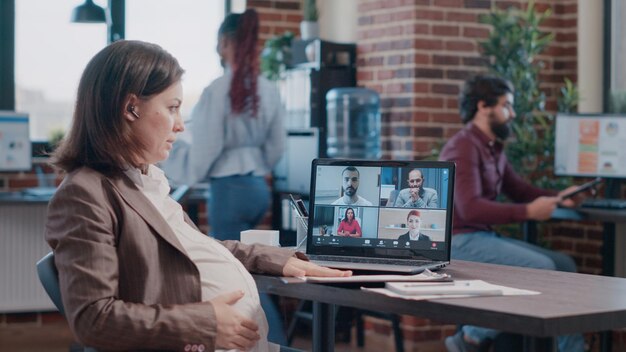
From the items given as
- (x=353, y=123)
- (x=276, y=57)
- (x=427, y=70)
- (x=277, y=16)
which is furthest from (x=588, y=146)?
(x=277, y=16)

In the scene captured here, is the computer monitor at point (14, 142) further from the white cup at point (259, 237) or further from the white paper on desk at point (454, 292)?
the white paper on desk at point (454, 292)

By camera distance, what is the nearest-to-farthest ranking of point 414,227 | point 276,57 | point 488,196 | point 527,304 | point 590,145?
point 527,304
point 414,227
point 488,196
point 590,145
point 276,57

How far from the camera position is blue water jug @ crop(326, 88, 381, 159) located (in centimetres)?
531

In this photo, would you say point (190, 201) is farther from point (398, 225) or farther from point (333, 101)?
point (398, 225)

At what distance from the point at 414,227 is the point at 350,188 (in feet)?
0.66

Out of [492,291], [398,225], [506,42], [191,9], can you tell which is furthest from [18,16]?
[492,291]

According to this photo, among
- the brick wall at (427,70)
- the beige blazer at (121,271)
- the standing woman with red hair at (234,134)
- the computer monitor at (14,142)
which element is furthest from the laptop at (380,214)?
the computer monitor at (14,142)

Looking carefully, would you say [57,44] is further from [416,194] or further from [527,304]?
[527,304]

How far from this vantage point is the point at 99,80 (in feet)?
6.81

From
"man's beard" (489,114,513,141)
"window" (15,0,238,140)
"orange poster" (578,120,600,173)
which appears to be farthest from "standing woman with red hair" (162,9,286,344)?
"orange poster" (578,120,600,173)

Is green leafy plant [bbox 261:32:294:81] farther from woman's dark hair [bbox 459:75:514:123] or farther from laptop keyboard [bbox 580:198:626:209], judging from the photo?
laptop keyboard [bbox 580:198:626:209]

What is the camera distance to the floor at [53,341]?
5.21 metres

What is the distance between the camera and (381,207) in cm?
264

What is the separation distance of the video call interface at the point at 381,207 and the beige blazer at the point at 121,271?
0.68 meters
